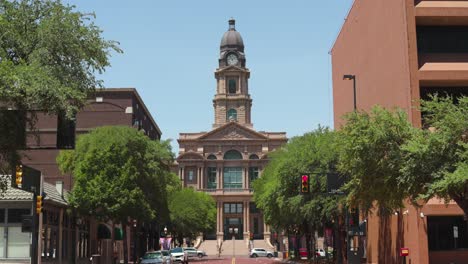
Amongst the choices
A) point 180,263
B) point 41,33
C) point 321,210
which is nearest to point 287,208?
point 321,210

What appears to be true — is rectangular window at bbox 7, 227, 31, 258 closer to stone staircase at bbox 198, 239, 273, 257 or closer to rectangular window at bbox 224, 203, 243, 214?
stone staircase at bbox 198, 239, 273, 257

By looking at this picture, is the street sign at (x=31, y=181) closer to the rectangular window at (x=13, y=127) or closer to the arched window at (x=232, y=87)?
the rectangular window at (x=13, y=127)

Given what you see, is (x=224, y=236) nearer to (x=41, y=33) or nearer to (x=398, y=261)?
(x=398, y=261)

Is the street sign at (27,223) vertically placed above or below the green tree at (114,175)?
below

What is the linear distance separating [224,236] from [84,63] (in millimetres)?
127218

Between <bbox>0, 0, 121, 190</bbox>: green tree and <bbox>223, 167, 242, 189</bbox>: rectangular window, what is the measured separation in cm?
12745

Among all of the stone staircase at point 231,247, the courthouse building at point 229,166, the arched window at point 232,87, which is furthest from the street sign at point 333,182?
the arched window at point 232,87

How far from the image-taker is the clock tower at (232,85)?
159 meters

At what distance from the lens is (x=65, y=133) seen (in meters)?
22.2

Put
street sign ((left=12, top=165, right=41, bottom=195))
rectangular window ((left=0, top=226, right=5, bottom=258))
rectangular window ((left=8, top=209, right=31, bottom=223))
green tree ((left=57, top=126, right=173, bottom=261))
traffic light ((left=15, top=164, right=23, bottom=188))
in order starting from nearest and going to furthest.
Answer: traffic light ((left=15, top=164, right=23, bottom=188)), street sign ((left=12, top=165, right=41, bottom=195)), rectangular window ((left=0, top=226, right=5, bottom=258)), rectangular window ((left=8, top=209, right=31, bottom=223)), green tree ((left=57, top=126, right=173, bottom=261))

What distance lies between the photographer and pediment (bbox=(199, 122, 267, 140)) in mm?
149125

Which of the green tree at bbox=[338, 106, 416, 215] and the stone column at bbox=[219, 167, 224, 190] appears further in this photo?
the stone column at bbox=[219, 167, 224, 190]

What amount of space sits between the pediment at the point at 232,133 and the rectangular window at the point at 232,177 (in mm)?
7567

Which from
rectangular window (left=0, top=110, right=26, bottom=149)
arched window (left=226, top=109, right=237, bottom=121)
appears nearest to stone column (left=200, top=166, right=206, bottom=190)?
arched window (left=226, top=109, right=237, bottom=121)
